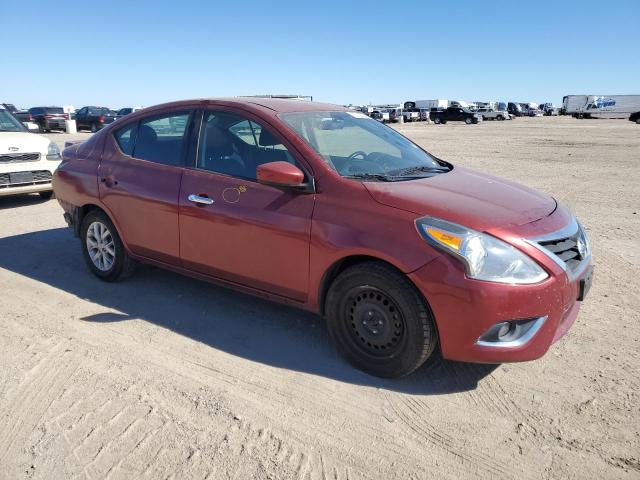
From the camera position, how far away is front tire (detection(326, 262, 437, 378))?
3076mm

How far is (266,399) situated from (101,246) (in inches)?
107

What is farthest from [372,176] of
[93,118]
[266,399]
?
[93,118]

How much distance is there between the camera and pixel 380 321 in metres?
3.26

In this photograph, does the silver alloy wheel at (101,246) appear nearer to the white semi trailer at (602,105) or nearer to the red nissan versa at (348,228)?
the red nissan versa at (348,228)

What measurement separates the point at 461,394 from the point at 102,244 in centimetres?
354

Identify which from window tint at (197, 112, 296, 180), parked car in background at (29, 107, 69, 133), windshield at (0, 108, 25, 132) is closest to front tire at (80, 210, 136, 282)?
window tint at (197, 112, 296, 180)

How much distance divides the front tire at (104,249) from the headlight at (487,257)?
3093 mm

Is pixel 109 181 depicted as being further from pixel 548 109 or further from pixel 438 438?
pixel 548 109

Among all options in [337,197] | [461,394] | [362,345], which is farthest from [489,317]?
[337,197]

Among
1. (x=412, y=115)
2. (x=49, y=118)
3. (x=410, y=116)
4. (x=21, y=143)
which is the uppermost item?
(x=412, y=115)

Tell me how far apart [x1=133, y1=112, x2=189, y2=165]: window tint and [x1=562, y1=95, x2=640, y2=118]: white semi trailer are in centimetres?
5903

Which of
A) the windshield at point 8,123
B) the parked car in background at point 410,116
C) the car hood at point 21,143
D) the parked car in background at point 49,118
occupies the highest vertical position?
the parked car in background at point 410,116

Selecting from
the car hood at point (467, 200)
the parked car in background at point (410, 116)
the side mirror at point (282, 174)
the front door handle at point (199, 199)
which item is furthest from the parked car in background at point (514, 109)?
the side mirror at point (282, 174)

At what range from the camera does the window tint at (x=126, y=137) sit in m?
4.74
